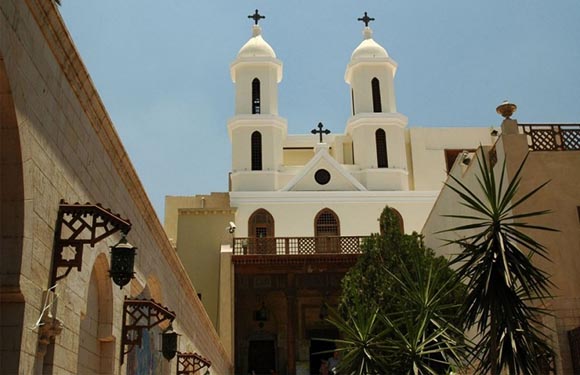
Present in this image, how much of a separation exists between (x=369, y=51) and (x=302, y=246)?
500 inches

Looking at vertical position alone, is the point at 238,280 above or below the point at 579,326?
above

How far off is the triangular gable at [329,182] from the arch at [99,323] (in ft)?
75.4

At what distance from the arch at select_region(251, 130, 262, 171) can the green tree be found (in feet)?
40.9

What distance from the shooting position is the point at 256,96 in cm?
3484

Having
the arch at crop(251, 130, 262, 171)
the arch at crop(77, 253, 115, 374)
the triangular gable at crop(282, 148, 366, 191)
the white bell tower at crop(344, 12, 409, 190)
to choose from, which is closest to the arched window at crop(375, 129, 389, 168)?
the white bell tower at crop(344, 12, 409, 190)

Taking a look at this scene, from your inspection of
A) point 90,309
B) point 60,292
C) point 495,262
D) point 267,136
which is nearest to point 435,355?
point 495,262

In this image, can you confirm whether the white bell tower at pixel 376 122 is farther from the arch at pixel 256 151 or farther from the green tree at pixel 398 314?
the green tree at pixel 398 314

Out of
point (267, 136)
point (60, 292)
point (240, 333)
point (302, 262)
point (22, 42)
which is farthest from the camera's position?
point (267, 136)

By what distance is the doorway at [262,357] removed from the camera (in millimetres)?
29250

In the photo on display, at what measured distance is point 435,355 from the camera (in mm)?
15055

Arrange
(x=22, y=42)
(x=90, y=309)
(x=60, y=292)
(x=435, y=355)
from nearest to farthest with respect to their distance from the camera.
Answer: (x=22, y=42), (x=60, y=292), (x=90, y=309), (x=435, y=355)

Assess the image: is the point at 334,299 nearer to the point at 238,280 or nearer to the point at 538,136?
the point at 238,280

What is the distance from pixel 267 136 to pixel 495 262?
2492cm

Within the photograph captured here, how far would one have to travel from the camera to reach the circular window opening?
32.2 meters
